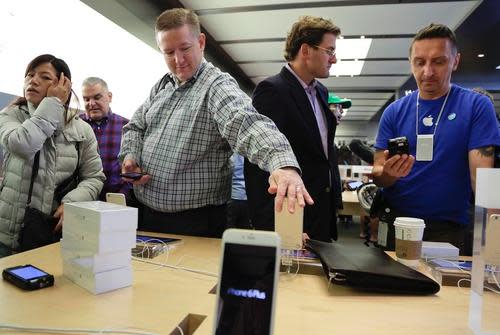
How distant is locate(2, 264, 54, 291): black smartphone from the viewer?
0.81m

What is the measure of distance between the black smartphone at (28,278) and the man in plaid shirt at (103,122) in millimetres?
1422

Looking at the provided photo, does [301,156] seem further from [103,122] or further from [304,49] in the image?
[103,122]

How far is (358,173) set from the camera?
17.3 feet

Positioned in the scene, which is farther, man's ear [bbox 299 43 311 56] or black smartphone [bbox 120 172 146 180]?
man's ear [bbox 299 43 311 56]

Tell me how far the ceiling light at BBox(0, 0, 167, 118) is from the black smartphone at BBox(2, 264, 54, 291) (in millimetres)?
1453

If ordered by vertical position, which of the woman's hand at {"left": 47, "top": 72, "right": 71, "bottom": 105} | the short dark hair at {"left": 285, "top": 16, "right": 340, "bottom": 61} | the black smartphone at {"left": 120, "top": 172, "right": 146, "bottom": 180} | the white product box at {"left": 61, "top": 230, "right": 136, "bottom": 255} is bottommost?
the white product box at {"left": 61, "top": 230, "right": 136, "bottom": 255}

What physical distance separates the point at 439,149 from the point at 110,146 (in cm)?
191

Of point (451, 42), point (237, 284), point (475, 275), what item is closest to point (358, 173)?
point (451, 42)

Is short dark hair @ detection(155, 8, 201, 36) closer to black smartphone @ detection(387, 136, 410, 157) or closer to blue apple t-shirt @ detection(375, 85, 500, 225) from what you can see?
black smartphone @ detection(387, 136, 410, 157)

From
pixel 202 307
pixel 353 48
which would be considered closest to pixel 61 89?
pixel 202 307

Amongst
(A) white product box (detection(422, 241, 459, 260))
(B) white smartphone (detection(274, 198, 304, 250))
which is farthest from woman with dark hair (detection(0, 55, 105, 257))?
(A) white product box (detection(422, 241, 459, 260))

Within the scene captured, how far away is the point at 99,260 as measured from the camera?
2.66ft

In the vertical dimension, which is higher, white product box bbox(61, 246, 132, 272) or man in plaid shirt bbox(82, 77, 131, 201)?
man in plaid shirt bbox(82, 77, 131, 201)

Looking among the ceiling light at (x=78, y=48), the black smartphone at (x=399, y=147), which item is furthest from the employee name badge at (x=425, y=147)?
the ceiling light at (x=78, y=48)
